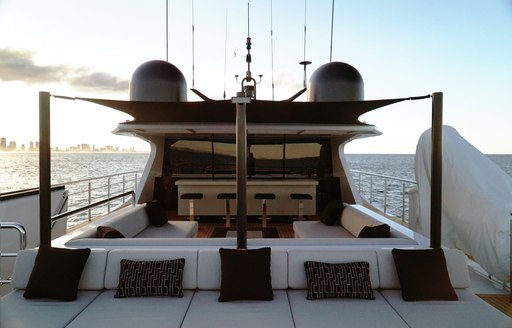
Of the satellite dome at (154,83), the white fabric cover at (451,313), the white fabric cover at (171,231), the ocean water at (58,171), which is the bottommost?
the ocean water at (58,171)

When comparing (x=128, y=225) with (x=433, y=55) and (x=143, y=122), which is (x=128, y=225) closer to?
(x=143, y=122)

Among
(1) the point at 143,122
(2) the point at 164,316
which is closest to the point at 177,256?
(2) the point at 164,316

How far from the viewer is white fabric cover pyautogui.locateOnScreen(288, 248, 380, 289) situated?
3.13m

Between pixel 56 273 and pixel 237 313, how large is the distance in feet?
4.92

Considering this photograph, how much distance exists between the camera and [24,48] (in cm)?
729

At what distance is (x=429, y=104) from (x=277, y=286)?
221 centimetres

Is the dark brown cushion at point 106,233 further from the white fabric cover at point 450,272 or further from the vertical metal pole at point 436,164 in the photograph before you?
the vertical metal pole at point 436,164

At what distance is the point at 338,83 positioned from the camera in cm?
440

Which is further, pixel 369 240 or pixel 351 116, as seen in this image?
pixel 351 116

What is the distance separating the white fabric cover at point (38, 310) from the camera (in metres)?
2.51

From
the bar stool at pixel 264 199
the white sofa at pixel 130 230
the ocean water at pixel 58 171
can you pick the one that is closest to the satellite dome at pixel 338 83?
the white sofa at pixel 130 230

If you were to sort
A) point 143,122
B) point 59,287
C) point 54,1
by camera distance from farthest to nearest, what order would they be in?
point 143,122, point 54,1, point 59,287

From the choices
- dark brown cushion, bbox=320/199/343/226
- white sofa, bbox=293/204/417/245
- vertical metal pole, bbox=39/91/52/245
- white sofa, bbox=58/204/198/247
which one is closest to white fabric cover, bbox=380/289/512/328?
white sofa, bbox=293/204/417/245

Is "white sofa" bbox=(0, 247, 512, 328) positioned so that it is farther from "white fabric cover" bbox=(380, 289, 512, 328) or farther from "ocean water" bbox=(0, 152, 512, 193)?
"ocean water" bbox=(0, 152, 512, 193)
